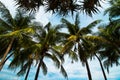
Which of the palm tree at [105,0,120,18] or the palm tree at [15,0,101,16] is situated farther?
the palm tree at [105,0,120,18]

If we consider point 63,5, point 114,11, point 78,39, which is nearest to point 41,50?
point 78,39

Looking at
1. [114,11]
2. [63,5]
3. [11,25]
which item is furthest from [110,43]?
[63,5]

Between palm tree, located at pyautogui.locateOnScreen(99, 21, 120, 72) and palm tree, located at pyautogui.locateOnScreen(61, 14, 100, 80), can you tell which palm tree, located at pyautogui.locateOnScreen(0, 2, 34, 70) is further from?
palm tree, located at pyautogui.locateOnScreen(99, 21, 120, 72)

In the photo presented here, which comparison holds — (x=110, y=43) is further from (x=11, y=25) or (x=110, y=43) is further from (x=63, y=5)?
(x=63, y=5)

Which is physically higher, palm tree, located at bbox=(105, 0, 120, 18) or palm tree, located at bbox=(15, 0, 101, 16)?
palm tree, located at bbox=(105, 0, 120, 18)

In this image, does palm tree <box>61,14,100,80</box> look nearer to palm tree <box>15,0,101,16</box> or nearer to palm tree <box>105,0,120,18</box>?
palm tree <box>105,0,120,18</box>

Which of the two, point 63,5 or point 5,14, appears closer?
point 63,5

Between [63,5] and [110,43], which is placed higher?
[110,43]

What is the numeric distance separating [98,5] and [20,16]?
25.7 m

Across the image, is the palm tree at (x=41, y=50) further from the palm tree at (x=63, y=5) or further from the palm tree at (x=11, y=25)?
the palm tree at (x=63, y=5)

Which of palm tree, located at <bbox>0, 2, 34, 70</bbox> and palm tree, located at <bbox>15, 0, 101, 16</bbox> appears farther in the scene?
palm tree, located at <bbox>0, 2, 34, 70</bbox>

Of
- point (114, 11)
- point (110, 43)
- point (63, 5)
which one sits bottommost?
point (63, 5)

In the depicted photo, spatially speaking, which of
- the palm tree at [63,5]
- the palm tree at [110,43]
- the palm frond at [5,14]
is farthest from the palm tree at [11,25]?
the palm tree at [63,5]

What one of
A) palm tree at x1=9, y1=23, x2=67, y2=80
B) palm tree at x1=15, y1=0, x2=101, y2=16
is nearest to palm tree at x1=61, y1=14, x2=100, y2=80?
palm tree at x1=9, y1=23, x2=67, y2=80
